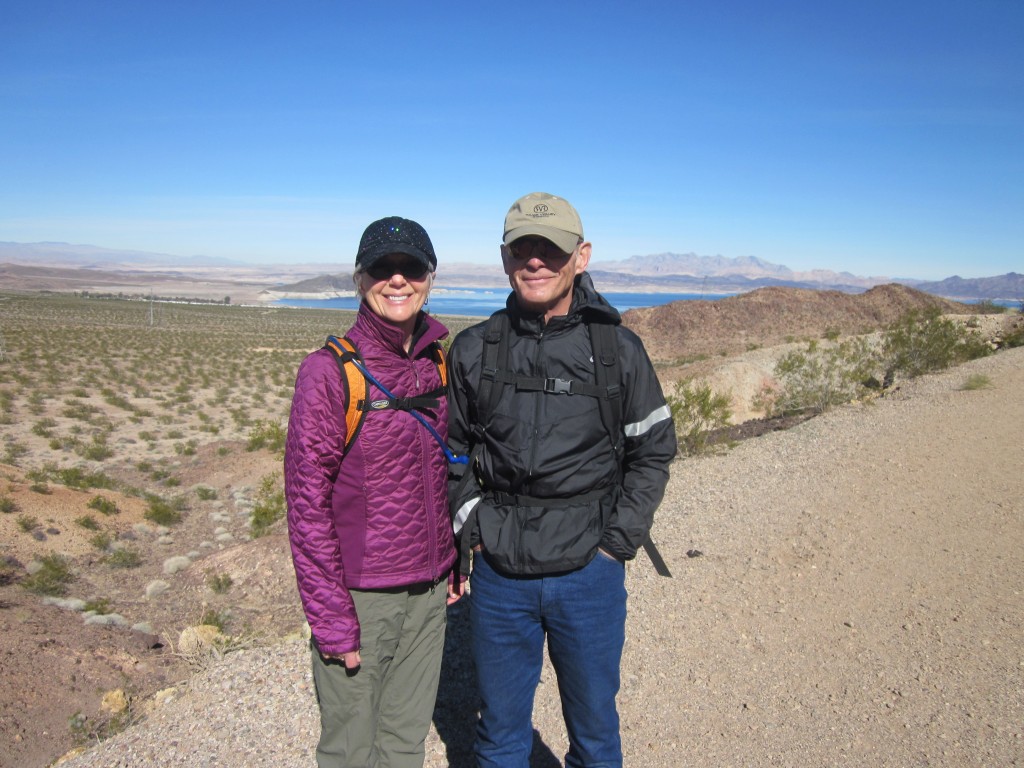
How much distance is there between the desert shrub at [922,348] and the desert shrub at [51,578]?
13.2 metres

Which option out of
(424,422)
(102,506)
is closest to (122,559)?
(102,506)

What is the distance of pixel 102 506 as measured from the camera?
329 inches

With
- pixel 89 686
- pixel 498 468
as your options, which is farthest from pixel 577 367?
pixel 89 686

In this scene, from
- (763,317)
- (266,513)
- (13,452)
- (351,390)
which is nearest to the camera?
(351,390)

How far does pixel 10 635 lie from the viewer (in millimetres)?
4496

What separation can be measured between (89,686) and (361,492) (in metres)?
3.45

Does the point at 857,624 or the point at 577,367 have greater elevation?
the point at 577,367

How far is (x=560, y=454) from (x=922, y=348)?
1272 cm

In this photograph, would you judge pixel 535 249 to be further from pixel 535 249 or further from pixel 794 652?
pixel 794 652

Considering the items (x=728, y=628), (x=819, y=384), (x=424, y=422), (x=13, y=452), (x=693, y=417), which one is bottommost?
(x=13, y=452)

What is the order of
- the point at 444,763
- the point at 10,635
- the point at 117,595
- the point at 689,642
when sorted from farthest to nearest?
the point at 117,595, the point at 10,635, the point at 689,642, the point at 444,763

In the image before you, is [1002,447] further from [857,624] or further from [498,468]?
[498,468]

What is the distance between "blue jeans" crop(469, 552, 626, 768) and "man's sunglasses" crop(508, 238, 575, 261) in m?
0.98

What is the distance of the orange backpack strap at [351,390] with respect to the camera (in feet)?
6.64
